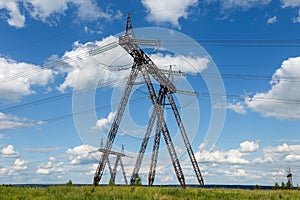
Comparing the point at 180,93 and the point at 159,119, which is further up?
the point at 180,93

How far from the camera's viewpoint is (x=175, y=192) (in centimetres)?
3025

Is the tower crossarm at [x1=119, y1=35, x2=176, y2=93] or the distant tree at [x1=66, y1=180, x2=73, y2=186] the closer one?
the distant tree at [x1=66, y1=180, x2=73, y2=186]

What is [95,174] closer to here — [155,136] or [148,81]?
[155,136]

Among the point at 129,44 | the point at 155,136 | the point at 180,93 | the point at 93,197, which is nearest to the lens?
the point at 93,197

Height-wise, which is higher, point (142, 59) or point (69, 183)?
point (142, 59)

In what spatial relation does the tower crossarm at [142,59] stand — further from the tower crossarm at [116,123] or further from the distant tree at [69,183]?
the distant tree at [69,183]

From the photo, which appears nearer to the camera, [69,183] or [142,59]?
[69,183]

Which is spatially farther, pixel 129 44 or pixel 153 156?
pixel 153 156

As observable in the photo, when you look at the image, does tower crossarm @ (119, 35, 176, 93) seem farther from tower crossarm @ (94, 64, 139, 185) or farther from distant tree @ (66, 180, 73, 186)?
distant tree @ (66, 180, 73, 186)

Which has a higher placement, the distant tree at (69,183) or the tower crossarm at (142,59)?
the tower crossarm at (142,59)

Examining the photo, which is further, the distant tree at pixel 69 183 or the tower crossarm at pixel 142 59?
the tower crossarm at pixel 142 59

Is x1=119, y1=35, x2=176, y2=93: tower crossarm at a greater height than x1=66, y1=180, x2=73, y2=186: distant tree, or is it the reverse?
x1=119, y1=35, x2=176, y2=93: tower crossarm

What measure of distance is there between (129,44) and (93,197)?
23.8 m

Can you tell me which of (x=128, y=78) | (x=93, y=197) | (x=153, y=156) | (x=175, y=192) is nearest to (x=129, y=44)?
(x=128, y=78)
